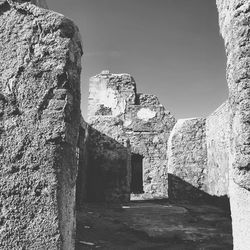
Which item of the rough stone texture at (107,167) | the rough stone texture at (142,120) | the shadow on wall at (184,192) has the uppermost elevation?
the rough stone texture at (142,120)

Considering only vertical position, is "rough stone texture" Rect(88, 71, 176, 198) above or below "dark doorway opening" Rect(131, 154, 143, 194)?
above

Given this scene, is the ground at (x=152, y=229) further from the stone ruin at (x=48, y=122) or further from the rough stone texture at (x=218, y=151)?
the stone ruin at (x=48, y=122)

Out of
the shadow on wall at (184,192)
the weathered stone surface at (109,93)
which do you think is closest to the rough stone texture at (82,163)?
the shadow on wall at (184,192)

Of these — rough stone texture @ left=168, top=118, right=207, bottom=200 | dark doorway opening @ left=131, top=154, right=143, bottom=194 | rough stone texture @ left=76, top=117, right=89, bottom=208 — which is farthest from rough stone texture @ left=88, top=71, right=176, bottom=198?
rough stone texture @ left=76, top=117, right=89, bottom=208

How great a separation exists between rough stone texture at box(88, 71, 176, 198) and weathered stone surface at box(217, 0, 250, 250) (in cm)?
693

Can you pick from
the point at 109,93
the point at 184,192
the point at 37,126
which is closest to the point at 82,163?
the point at 184,192

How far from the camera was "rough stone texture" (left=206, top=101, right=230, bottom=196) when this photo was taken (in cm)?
572

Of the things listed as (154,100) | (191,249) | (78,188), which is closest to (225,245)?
(191,249)

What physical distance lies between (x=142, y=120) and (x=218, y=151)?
4002 mm

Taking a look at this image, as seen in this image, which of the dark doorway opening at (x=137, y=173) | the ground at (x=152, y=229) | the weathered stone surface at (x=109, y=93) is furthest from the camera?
the weathered stone surface at (x=109, y=93)

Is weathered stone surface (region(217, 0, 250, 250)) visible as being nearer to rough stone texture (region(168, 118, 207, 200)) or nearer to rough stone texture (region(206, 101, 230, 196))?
rough stone texture (region(206, 101, 230, 196))

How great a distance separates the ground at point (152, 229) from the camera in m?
3.29

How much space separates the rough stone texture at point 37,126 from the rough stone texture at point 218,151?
13.7ft

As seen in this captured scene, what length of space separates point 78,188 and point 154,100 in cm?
552
